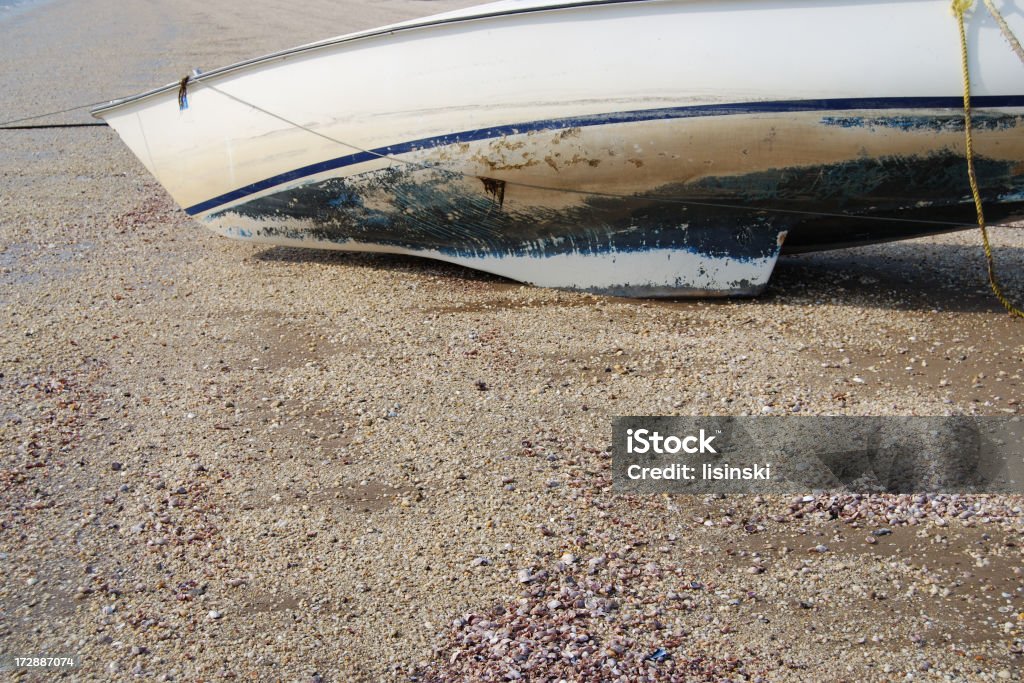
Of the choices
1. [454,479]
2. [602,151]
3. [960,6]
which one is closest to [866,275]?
[960,6]

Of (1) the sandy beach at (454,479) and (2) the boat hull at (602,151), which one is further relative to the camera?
(2) the boat hull at (602,151)

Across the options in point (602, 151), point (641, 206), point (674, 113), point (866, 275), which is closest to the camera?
point (674, 113)

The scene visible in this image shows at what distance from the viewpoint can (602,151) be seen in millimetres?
4910

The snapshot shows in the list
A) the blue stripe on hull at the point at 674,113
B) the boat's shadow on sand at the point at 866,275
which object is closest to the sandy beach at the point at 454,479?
the boat's shadow on sand at the point at 866,275

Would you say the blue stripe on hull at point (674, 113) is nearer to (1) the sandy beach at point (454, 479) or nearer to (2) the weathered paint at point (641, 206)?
(2) the weathered paint at point (641, 206)

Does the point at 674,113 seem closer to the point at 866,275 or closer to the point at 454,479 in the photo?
the point at 866,275

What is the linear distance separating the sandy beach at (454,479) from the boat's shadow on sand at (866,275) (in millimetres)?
25

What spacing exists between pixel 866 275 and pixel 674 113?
62.7 inches

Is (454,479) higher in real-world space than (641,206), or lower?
lower

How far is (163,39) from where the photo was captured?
50.9 ft

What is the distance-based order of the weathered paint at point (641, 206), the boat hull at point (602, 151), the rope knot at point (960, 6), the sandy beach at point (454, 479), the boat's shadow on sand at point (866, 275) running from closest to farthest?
the sandy beach at point (454, 479) < the rope knot at point (960, 6) < the boat hull at point (602, 151) < the weathered paint at point (641, 206) < the boat's shadow on sand at point (866, 275)

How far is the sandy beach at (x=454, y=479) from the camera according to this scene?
9.44ft

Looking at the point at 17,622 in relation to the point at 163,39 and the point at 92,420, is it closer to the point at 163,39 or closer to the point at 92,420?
the point at 92,420

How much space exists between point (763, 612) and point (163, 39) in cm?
1509
